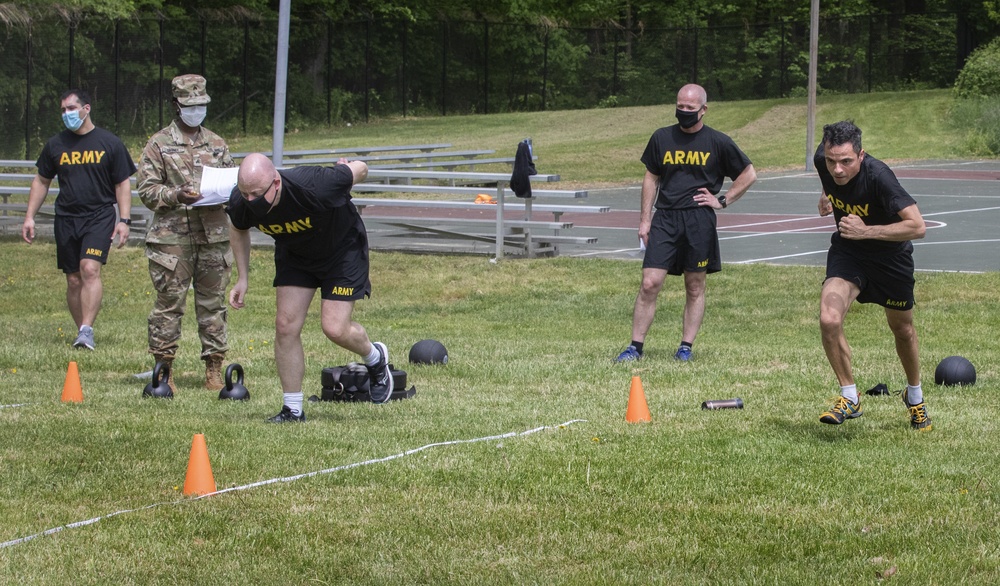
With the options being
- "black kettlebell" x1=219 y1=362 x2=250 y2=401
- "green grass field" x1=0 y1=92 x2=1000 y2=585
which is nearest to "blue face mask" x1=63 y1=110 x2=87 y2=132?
"green grass field" x1=0 y1=92 x2=1000 y2=585

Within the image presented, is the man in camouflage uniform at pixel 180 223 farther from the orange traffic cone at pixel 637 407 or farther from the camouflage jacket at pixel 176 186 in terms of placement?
the orange traffic cone at pixel 637 407

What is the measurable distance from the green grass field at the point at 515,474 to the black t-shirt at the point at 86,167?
1.33m

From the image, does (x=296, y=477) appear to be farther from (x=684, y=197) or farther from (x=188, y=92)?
(x=684, y=197)

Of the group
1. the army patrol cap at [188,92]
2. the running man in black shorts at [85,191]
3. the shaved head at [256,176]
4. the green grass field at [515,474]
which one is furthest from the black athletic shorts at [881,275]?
the running man in black shorts at [85,191]

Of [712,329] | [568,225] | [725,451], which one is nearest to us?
[725,451]

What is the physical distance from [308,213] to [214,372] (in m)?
2.48

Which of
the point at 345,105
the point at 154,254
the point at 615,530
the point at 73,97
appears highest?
the point at 345,105

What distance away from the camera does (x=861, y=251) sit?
7.54 metres

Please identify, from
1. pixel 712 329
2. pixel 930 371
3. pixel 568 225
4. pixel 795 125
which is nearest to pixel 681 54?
pixel 795 125

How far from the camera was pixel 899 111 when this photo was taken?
42688 millimetres

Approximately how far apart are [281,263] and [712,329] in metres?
6.42

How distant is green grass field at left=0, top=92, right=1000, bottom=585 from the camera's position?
17.1 feet

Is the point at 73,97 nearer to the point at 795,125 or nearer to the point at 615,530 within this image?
the point at 615,530

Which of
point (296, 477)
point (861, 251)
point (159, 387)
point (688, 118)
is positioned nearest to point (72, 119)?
point (159, 387)
